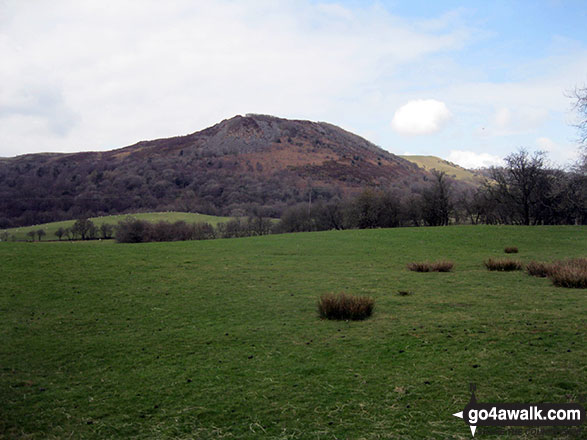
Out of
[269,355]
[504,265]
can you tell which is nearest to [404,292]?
[269,355]

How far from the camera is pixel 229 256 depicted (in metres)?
22.4

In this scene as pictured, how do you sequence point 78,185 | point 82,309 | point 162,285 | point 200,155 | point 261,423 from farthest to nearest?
point 200,155, point 78,185, point 162,285, point 82,309, point 261,423

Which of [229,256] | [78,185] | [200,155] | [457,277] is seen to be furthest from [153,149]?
[457,277]

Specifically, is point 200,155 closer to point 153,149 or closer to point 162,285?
point 153,149

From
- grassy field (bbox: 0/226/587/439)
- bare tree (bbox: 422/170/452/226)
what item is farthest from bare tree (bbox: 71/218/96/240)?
grassy field (bbox: 0/226/587/439)

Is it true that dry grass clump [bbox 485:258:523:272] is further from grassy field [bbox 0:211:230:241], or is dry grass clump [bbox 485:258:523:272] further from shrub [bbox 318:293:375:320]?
grassy field [bbox 0:211:230:241]

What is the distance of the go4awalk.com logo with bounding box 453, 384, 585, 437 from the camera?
175 inches

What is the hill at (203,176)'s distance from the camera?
86625 mm

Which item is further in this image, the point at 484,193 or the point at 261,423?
the point at 484,193

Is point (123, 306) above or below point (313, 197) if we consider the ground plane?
below

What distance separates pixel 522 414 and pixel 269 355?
3.78m

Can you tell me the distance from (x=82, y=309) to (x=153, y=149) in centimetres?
→ 13813

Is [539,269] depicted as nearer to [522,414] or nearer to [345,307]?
[345,307]

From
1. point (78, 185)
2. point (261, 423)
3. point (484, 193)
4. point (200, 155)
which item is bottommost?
point (261, 423)
